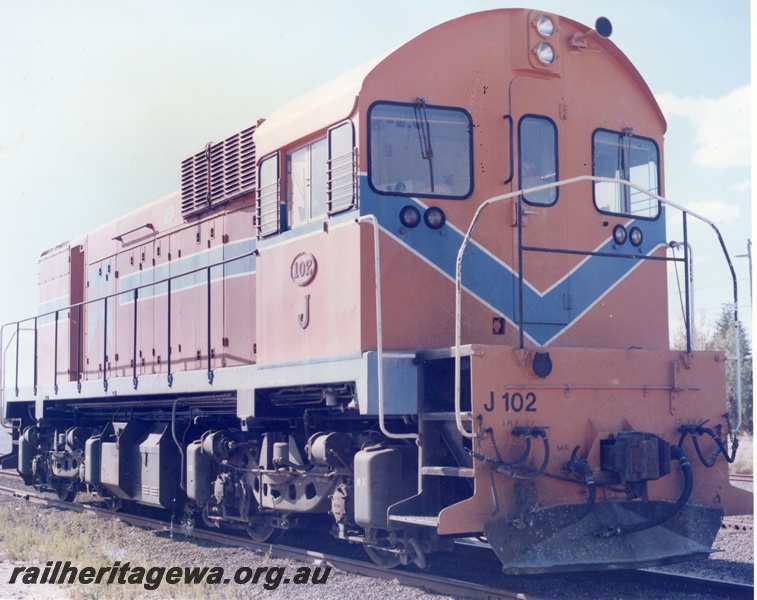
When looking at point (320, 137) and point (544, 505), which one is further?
point (320, 137)

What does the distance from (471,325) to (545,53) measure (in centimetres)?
230

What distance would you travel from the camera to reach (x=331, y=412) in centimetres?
736

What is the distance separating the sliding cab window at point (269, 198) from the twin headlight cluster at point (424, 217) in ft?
4.24

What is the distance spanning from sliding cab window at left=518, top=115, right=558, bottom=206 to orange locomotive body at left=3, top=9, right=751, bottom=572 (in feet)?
0.06

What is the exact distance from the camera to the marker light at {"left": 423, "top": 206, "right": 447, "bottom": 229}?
6.93 metres

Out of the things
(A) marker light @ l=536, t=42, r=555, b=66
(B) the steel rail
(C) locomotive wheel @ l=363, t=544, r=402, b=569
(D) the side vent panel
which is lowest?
(B) the steel rail

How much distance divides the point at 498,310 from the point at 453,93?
5.60 feet

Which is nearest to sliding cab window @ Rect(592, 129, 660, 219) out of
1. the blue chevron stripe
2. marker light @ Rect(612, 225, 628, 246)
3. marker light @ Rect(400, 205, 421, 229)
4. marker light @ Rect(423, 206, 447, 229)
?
marker light @ Rect(612, 225, 628, 246)

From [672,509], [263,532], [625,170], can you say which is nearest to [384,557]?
[263,532]

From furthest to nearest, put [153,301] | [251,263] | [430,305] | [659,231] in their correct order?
[153,301]
[251,263]
[659,231]
[430,305]

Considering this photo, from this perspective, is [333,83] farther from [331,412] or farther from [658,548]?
[658,548]

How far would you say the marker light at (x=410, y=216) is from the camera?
269 inches

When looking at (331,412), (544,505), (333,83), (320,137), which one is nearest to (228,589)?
(331,412)

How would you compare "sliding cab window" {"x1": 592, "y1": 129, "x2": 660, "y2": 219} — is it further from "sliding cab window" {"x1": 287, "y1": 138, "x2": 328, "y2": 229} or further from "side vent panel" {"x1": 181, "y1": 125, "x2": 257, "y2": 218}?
"side vent panel" {"x1": 181, "y1": 125, "x2": 257, "y2": 218}
